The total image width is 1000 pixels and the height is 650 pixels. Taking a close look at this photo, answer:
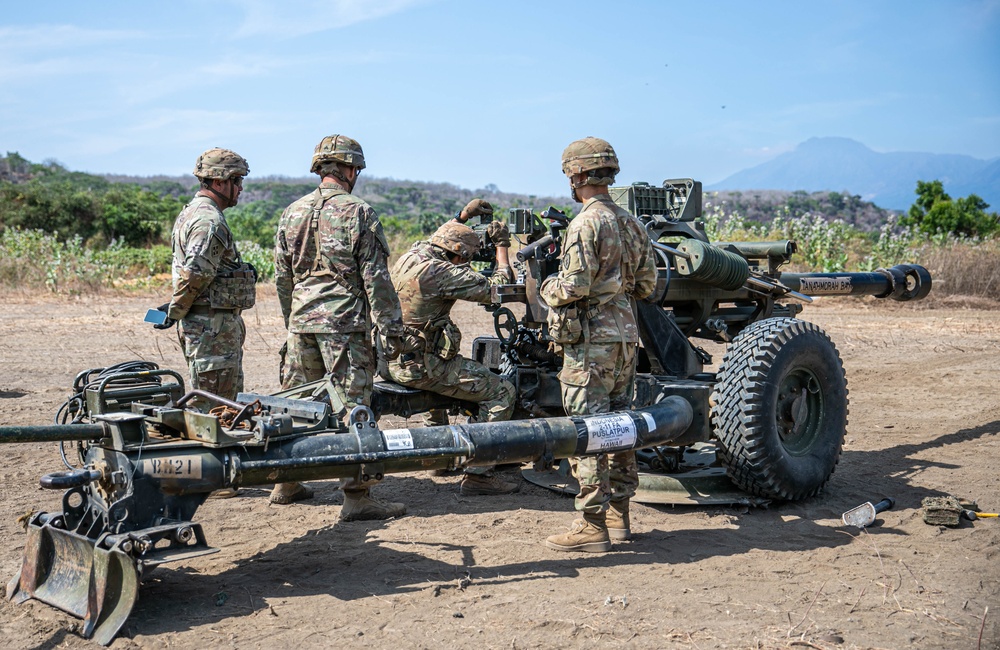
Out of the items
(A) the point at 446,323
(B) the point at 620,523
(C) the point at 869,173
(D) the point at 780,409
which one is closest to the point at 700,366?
(D) the point at 780,409

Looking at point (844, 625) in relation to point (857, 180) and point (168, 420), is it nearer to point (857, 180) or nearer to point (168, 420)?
point (168, 420)

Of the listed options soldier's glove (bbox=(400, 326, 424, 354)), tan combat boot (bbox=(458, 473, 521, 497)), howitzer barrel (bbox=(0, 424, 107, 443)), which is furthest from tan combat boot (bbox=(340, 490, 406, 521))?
howitzer barrel (bbox=(0, 424, 107, 443))

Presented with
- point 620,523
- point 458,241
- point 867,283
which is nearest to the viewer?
point 620,523

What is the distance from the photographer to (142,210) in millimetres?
28812

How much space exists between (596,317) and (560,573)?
1.44m

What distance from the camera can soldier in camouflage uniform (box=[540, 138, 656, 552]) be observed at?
5207 mm

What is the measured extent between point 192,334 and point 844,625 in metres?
4.26

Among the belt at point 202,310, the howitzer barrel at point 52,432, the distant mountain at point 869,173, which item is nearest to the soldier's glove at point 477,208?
the belt at point 202,310

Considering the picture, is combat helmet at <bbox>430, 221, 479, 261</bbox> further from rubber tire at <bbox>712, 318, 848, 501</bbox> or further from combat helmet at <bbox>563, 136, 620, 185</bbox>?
rubber tire at <bbox>712, 318, 848, 501</bbox>

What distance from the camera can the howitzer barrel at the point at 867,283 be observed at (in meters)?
8.18

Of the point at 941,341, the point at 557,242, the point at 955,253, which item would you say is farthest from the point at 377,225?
the point at 955,253

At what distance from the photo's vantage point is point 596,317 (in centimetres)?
534

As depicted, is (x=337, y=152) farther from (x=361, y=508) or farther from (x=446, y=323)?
(x=361, y=508)

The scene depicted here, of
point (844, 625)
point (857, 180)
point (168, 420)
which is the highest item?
point (857, 180)
